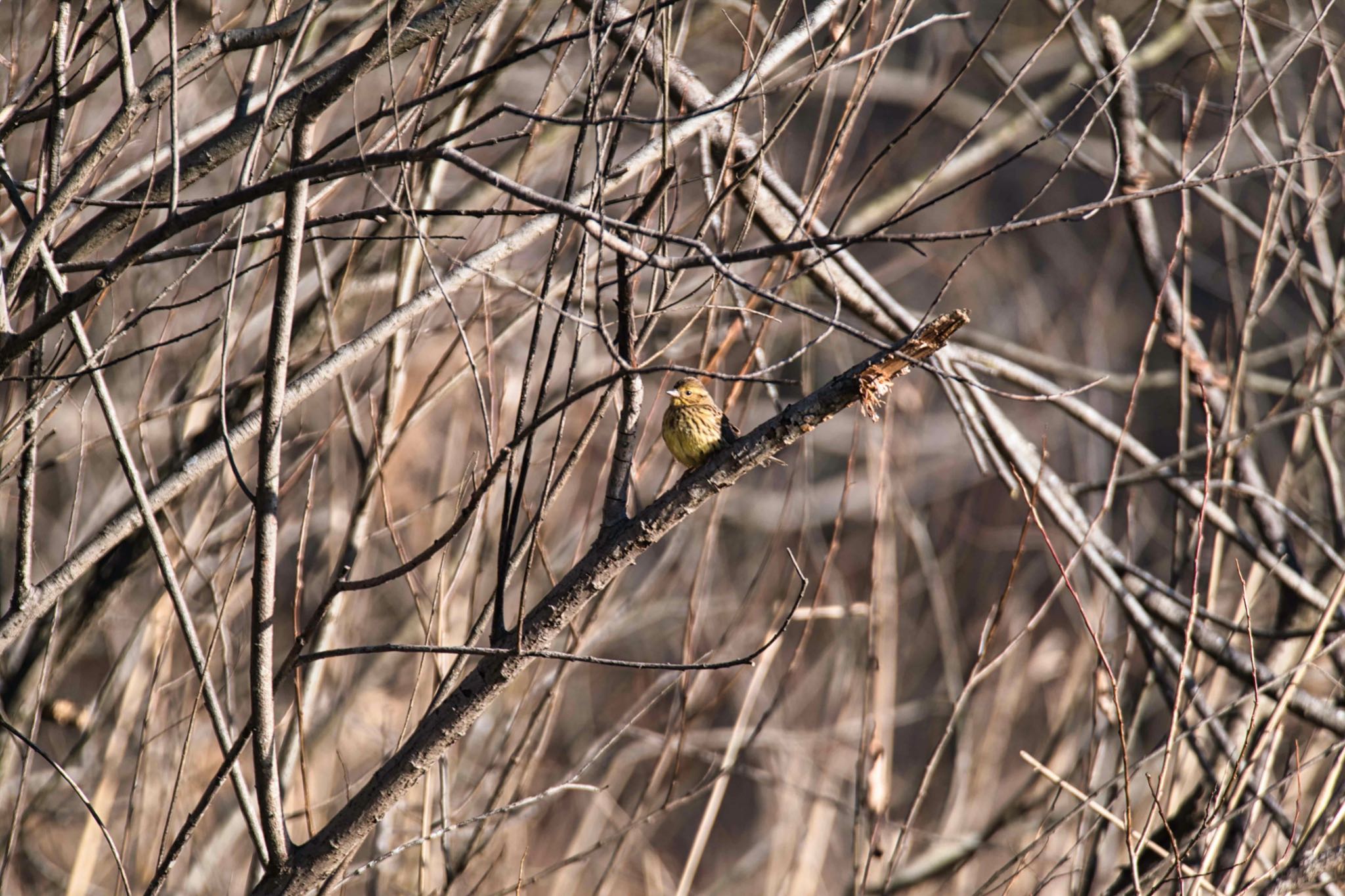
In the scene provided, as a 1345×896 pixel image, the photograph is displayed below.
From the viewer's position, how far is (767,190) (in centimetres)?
303

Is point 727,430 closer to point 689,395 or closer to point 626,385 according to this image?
point 689,395

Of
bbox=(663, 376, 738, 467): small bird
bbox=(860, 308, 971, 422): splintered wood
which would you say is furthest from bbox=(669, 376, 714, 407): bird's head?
bbox=(860, 308, 971, 422): splintered wood

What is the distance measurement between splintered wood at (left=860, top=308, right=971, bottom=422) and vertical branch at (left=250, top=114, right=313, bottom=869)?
3.43 feet

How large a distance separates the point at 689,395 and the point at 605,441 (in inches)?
168

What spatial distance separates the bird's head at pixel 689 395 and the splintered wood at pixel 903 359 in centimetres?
137

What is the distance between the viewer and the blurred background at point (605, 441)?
2.23 meters

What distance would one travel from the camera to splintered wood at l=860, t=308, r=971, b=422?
6.49 ft

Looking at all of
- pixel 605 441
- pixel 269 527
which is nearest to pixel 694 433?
pixel 269 527

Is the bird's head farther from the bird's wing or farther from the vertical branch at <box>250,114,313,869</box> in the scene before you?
the vertical branch at <box>250,114,313,869</box>

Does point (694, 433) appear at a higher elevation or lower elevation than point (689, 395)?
lower

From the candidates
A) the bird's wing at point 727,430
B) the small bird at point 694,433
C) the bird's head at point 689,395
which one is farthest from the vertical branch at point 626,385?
Answer: the bird's head at point 689,395

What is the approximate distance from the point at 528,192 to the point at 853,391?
0.72 metres

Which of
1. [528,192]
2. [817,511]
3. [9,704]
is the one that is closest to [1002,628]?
[817,511]

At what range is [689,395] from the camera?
365cm
